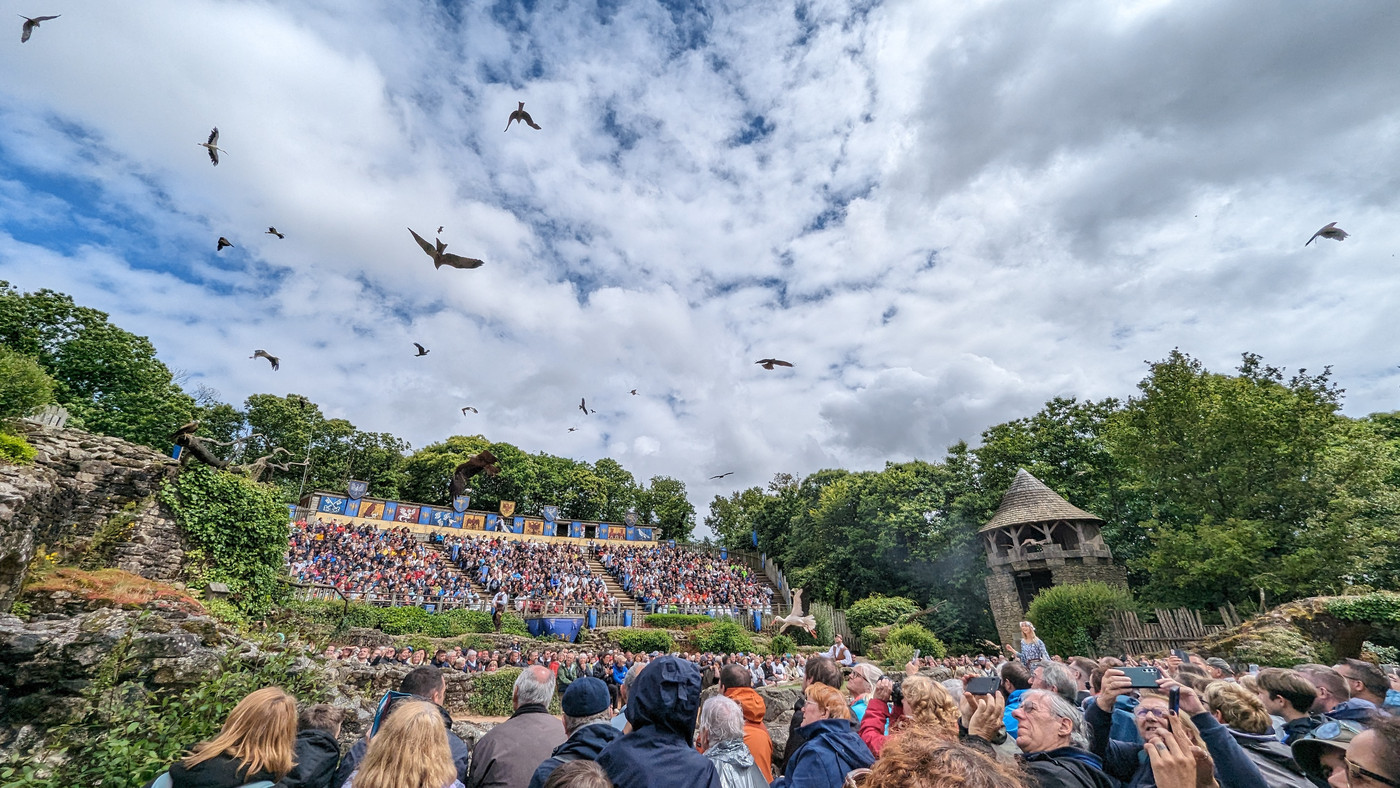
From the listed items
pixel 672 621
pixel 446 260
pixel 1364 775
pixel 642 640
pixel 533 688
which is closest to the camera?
pixel 1364 775

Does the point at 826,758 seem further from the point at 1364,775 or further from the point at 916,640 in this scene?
the point at 916,640

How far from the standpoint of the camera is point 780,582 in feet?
113

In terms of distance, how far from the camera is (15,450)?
27.9 feet

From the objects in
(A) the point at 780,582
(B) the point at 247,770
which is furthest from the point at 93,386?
(A) the point at 780,582

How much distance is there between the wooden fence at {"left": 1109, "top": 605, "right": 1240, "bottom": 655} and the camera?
46.0 feet

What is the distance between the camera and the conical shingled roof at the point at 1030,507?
22.8m

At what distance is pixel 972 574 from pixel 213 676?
2805 cm

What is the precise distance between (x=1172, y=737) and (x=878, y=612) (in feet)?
83.4

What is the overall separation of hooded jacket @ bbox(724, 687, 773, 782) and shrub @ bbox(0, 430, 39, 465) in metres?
11.2

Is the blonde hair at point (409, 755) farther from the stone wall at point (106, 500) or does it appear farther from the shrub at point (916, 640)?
the shrub at point (916, 640)

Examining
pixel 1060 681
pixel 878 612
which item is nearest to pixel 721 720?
pixel 1060 681

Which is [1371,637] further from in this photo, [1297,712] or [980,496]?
[980,496]

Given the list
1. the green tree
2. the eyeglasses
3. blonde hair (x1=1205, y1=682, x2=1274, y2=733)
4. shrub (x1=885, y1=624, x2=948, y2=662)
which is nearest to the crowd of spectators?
shrub (x1=885, y1=624, x2=948, y2=662)

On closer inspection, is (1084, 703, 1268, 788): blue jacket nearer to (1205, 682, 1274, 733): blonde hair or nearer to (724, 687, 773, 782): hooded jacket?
(1205, 682, 1274, 733): blonde hair
